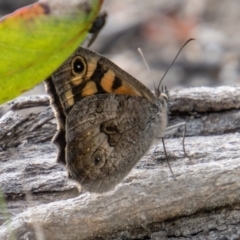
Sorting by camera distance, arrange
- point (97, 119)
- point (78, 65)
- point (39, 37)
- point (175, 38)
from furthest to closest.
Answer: point (175, 38)
point (97, 119)
point (78, 65)
point (39, 37)

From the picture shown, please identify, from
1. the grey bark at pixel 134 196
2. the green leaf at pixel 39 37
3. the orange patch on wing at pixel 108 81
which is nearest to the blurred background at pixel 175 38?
the grey bark at pixel 134 196

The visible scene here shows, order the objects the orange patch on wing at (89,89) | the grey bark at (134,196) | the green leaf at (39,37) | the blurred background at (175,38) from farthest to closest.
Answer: the blurred background at (175,38) < the orange patch on wing at (89,89) < the grey bark at (134,196) < the green leaf at (39,37)

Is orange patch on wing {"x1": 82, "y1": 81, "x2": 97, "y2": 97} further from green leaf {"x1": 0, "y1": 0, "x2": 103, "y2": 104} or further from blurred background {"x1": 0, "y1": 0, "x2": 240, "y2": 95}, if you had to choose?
blurred background {"x1": 0, "y1": 0, "x2": 240, "y2": 95}

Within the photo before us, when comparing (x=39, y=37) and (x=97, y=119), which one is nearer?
(x=39, y=37)

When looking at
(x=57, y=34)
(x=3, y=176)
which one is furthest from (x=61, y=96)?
(x=57, y=34)

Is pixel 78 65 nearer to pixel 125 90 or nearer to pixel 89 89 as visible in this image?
pixel 89 89

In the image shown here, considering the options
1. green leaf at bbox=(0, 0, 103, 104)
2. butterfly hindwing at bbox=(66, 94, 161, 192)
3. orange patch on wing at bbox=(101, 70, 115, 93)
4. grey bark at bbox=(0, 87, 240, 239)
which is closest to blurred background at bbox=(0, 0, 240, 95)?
grey bark at bbox=(0, 87, 240, 239)

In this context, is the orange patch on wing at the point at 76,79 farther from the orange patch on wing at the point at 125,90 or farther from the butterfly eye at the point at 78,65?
the orange patch on wing at the point at 125,90

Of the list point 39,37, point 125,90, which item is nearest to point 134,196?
point 125,90
